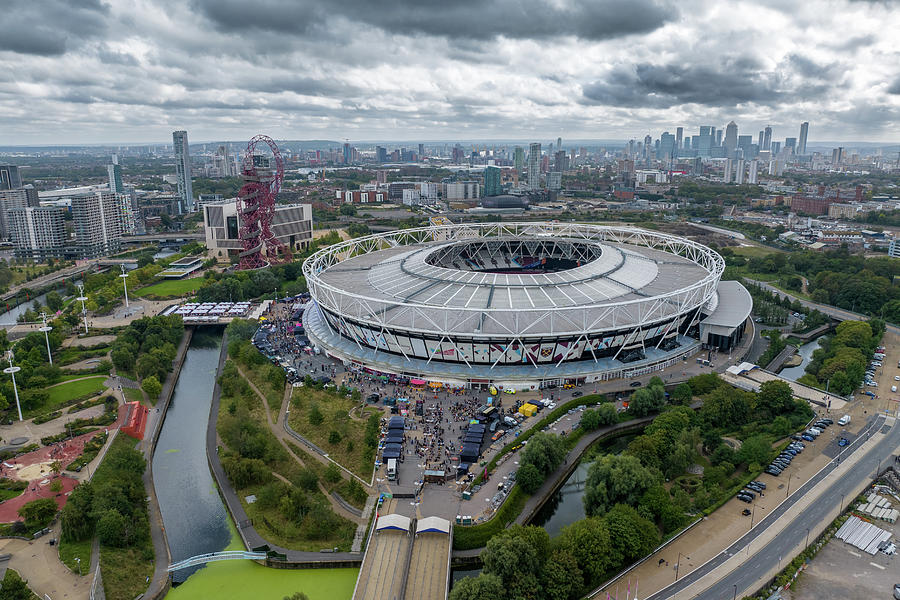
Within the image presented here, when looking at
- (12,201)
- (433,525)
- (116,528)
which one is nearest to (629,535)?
(433,525)

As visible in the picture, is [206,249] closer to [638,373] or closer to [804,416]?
[638,373]

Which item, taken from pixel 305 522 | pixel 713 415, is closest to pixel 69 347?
pixel 305 522

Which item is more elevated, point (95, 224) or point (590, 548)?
point (95, 224)

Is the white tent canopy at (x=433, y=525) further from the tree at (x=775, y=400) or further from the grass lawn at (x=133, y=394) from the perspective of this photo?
the grass lawn at (x=133, y=394)

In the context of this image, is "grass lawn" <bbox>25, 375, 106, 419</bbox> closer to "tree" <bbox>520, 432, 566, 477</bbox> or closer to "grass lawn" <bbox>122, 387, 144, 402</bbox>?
"grass lawn" <bbox>122, 387, 144, 402</bbox>

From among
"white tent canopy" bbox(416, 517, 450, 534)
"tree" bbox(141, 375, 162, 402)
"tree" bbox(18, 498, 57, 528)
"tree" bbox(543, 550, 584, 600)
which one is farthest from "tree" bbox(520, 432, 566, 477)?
"tree" bbox(141, 375, 162, 402)

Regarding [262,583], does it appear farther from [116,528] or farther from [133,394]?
[133,394]
